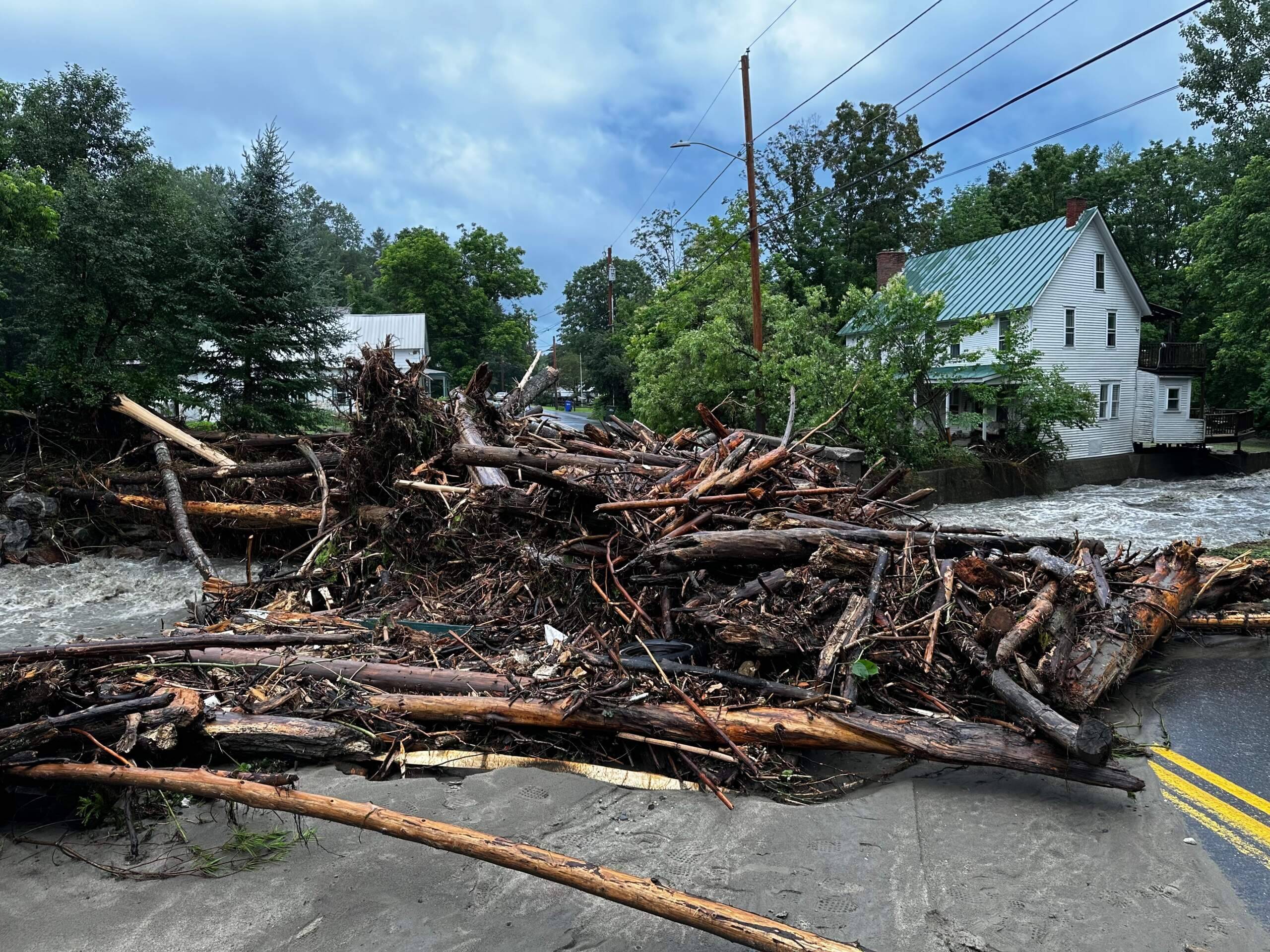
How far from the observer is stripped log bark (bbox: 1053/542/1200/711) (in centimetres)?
496

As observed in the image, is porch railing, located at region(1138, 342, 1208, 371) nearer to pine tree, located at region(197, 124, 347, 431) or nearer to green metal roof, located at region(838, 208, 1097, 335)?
green metal roof, located at region(838, 208, 1097, 335)

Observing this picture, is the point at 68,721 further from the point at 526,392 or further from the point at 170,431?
the point at 170,431

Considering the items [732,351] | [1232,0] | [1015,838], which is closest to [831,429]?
[732,351]

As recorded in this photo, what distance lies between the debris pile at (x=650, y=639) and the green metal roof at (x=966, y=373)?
662 inches

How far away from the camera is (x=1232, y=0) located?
3412cm

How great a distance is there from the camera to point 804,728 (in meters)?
4.70

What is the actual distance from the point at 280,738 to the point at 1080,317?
3285 centimetres

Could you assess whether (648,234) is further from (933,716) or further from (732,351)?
(933,716)

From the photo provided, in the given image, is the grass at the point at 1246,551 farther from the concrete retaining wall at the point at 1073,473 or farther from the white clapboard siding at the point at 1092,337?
the white clapboard siding at the point at 1092,337

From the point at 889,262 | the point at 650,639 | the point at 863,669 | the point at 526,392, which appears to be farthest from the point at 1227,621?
the point at 889,262

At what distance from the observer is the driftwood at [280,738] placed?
15.4ft

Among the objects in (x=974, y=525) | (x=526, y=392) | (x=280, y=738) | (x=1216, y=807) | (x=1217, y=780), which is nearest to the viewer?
(x=1216, y=807)

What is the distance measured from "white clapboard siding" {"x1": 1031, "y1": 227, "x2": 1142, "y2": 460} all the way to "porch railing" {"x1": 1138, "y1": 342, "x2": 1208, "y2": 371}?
2.85 feet

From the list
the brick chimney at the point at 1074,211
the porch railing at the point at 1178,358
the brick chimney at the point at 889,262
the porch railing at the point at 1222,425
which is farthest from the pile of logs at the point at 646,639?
the porch railing at the point at 1222,425
